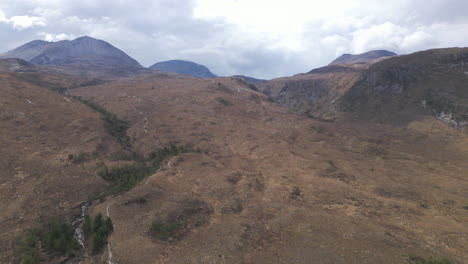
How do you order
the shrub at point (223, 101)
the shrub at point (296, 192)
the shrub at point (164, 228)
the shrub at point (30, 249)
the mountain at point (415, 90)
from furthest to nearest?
the mountain at point (415, 90) < the shrub at point (223, 101) < the shrub at point (296, 192) < the shrub at point (164, 228) < the shrub at point (30, 249)

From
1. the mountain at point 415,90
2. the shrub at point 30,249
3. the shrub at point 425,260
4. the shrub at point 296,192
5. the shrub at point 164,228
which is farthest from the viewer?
the mountain at point 415,90

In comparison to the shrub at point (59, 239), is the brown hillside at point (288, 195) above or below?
above

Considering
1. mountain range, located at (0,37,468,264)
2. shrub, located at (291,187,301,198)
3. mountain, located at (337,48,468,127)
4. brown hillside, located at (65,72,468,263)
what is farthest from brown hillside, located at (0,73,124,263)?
mountain, located at (337,48,468,127)

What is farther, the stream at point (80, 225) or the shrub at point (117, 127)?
the shrub at point (117, 127)

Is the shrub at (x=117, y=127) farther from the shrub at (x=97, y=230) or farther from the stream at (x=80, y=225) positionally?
the shrub at (x=97, y=230)

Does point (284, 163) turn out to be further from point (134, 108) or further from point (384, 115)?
point (384, 115)

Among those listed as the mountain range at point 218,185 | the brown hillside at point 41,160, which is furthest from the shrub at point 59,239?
the brown hillside at point 41,160

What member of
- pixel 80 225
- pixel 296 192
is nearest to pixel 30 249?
pixel 80 225

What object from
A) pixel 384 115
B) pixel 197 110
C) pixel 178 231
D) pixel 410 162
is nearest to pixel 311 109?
pixel 384 115
